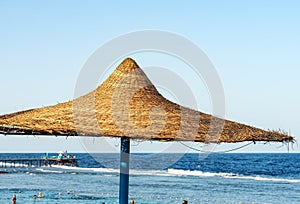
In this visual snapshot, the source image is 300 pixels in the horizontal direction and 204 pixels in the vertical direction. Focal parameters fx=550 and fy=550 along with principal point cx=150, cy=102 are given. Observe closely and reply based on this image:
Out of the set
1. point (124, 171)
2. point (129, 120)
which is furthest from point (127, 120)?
point (124, 171)

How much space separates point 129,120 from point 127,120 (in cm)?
3

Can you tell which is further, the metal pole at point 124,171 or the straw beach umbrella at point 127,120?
the metal pole at point 124,171

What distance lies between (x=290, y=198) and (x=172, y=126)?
24.5 meters

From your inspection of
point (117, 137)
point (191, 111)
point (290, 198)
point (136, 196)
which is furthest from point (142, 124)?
point (290, 198)

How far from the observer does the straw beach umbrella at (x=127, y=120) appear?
835 centimetres

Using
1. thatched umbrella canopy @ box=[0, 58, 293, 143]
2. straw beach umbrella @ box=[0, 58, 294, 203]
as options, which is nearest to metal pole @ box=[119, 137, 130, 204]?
straw beach umbrella @ box=[0, 58, 294, 203]

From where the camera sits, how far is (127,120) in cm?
848

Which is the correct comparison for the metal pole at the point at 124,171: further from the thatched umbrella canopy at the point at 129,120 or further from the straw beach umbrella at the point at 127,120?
the thatched umbrella canopy at the point at 129,120

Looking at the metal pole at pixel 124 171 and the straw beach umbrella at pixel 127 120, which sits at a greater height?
the straw beach umbrella at pixel 127 120

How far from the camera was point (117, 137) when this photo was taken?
336 inches

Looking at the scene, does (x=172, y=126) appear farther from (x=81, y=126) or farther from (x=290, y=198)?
(x=290, y=198)

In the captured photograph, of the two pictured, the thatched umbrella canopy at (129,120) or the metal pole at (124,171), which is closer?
the thatched umbrella canopy at (129,120)

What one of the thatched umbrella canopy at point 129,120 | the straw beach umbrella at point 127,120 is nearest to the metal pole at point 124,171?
the straw beach umbrella at point 127,120

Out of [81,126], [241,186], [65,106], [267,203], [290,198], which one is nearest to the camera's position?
[81,126]
